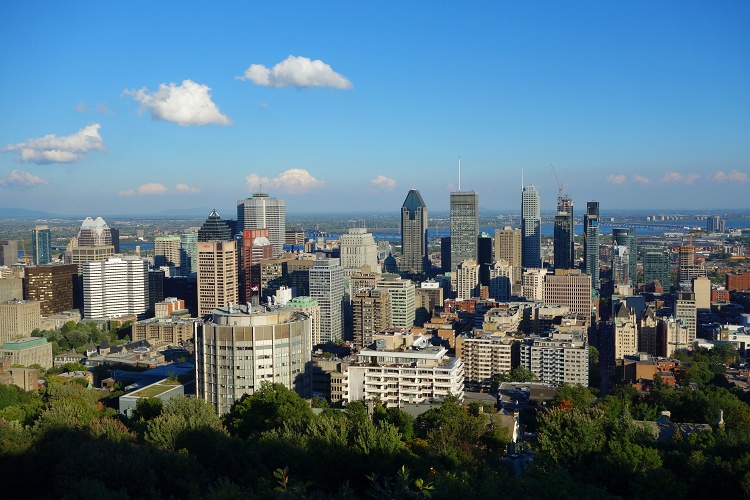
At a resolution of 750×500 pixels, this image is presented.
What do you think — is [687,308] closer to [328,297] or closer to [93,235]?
[328,297]

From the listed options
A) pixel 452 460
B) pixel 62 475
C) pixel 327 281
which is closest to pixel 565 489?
pixel 452 460

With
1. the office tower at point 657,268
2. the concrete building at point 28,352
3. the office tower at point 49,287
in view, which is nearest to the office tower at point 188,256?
the office tower at point 49,287

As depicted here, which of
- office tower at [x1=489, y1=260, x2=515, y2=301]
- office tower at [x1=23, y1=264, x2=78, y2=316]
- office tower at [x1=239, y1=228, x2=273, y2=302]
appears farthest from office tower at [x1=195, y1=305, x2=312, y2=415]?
office tower at [x1=489, y1=260, x2=515, y2=301]

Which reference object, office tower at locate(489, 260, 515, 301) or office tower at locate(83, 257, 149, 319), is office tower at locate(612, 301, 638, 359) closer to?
office tower at locate(489, 260, 515, 301)

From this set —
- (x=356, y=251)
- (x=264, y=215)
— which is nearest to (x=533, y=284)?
(x=356, y=251)

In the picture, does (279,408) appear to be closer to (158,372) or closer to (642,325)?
(158,372)

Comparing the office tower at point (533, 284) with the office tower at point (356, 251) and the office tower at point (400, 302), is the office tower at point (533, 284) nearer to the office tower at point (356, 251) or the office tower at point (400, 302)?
the office tower at point (400, 302)
